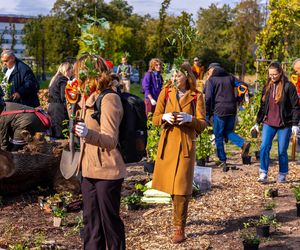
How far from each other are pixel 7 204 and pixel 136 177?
2.09 m

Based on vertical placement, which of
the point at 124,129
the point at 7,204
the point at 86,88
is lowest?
the point at 7,204

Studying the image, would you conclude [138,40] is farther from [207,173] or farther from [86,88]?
[86,88]

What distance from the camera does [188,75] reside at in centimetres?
548

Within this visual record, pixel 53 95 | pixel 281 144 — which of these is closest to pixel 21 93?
pixel 53 95

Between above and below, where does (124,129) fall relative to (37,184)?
above

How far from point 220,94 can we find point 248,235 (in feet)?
13.4

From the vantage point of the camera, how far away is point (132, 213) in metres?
6.68

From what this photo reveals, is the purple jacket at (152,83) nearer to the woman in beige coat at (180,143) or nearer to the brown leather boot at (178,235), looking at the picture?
the woman in beige coat at (180,143)

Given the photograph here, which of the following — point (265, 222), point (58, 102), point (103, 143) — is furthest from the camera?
point (58, 102)

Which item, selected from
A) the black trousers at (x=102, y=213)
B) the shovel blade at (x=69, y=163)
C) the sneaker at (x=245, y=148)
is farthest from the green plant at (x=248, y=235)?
the sneaker at (x=245, y=148)

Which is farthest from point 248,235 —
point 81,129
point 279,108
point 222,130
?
point 222,130

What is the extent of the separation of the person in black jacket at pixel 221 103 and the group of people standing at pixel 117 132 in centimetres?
118

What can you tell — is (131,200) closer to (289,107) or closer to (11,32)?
(289,107)

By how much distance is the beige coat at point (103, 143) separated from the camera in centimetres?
409
